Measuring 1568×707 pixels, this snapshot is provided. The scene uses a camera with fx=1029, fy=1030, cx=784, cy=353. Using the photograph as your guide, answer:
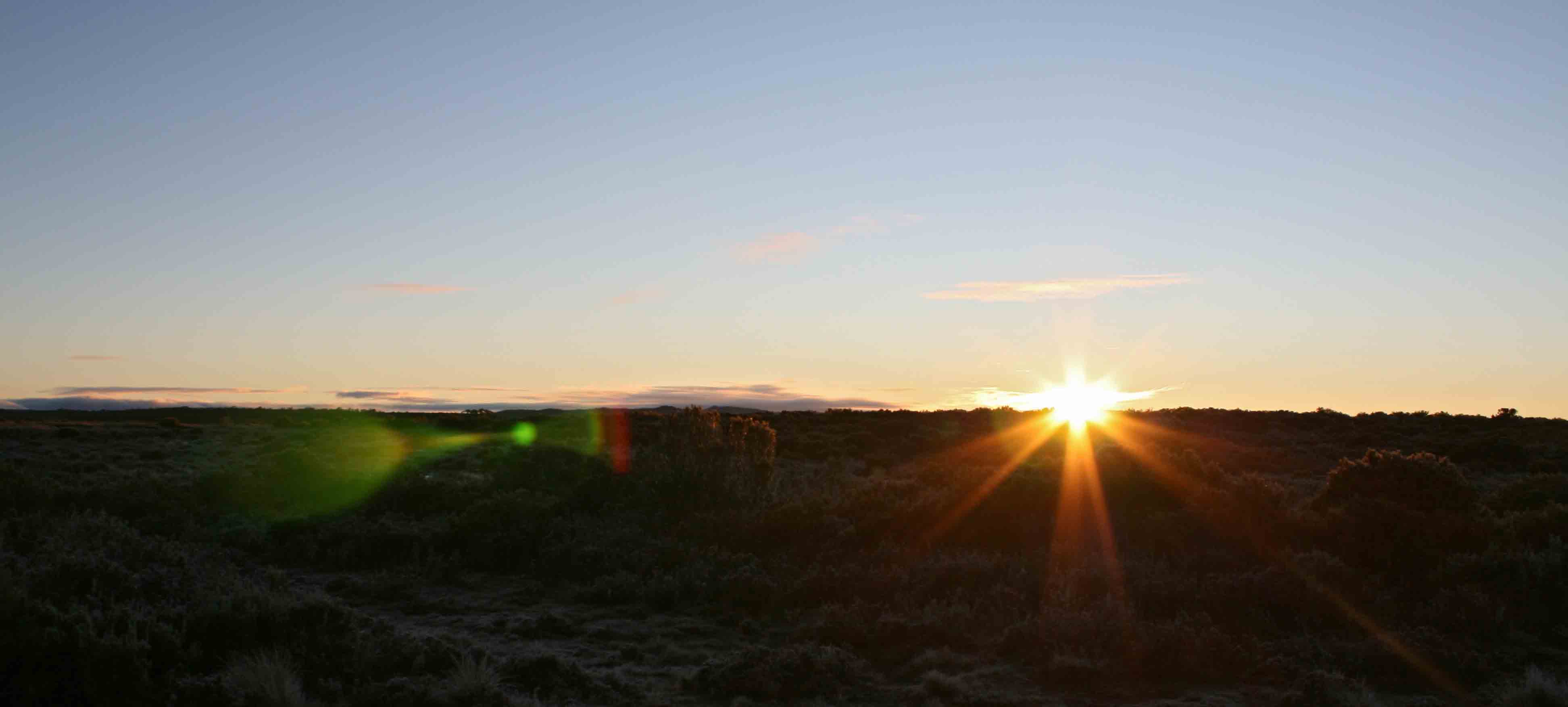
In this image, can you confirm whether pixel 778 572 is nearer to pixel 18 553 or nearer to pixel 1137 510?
pixel 1137 510

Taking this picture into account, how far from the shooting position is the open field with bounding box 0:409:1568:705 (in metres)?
9.47

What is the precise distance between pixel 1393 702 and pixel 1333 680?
1.78 ft

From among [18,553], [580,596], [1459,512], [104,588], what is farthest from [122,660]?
[1459,512]

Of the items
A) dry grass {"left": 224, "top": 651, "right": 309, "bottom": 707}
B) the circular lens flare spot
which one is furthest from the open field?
the circular lens flare spot

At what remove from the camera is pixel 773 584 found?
46.4 ft

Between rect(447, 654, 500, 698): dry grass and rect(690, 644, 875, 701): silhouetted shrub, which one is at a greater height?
rect(447, 654, 500, 698): dry grass

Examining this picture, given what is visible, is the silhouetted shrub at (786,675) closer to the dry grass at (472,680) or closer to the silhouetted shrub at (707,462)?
the dry grass at (472,680)

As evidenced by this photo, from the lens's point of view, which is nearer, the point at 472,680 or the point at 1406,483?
the point at 472,680

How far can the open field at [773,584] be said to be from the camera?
9.47 metres

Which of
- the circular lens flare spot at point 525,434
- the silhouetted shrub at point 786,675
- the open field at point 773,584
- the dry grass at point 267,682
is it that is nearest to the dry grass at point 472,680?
the open field at point 773,584

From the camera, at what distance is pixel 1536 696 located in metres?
9.06

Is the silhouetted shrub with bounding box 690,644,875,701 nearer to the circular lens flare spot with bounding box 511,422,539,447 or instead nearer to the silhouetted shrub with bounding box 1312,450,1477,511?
the silhouetted shrub with bounding box 1312,450,1477,511

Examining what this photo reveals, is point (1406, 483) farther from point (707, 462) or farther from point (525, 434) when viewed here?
point (525, 434)

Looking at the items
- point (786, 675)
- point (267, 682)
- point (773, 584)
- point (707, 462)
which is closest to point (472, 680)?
point (267, 682)
